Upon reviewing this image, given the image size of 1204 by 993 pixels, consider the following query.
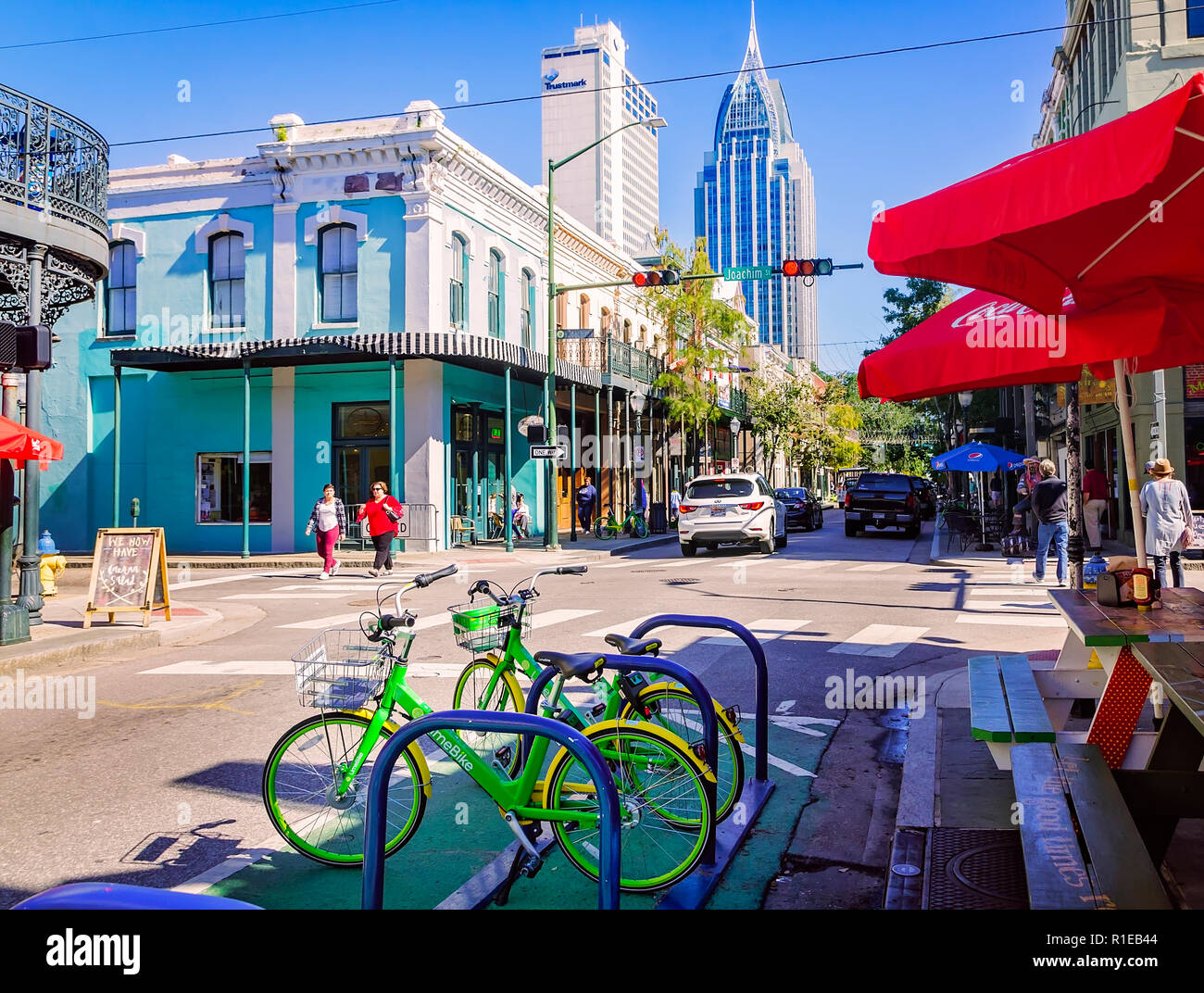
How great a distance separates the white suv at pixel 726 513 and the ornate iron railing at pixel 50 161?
13833 mm

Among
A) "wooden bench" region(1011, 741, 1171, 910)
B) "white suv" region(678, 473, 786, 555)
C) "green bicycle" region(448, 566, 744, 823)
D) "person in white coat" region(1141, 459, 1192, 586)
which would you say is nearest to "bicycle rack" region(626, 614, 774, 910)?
"green bicycle" region(448, 566, 744, 823)

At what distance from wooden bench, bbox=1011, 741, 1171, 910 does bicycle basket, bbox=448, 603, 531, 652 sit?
230 centimetres

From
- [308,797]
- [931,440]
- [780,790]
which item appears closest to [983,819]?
[780,790]

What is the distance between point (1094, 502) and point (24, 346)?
2005cm

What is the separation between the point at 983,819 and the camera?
4.95 metres

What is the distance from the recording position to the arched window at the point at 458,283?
83.7ft

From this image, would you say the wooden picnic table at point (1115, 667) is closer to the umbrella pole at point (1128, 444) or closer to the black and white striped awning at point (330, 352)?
the umbrella pole at point (1128, 444)

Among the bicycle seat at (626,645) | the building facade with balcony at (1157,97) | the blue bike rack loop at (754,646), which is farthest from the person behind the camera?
the building facade with balcony at (1157,97)

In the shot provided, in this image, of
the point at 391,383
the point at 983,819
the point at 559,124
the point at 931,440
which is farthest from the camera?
the point at 559,124

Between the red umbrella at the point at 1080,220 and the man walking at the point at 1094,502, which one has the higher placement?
the red umbrella at the point at 1080,220

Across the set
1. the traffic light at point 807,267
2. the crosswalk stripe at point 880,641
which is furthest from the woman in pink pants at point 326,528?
the crosswalk stripe at point 880,641

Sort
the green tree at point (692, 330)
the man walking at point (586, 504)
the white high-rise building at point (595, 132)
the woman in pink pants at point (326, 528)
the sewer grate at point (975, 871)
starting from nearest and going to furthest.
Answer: the sewer grate at point (975, 871)
the woman in pink pants at point (326, 528)
the man walking at point (586, 504)
the green tree at point (692, 330)
the white high-rise building at point (595, 132)

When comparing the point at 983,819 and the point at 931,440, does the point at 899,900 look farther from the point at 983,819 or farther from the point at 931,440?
the point at 931,440
